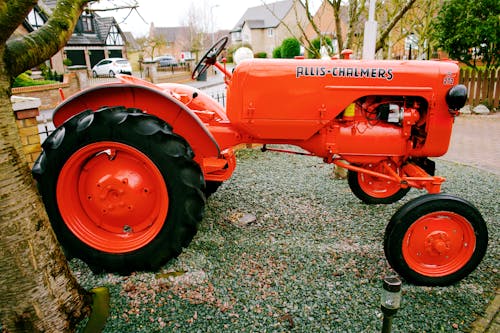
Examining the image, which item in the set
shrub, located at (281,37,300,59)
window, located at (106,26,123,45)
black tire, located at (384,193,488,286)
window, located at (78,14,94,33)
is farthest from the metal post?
window, located at (106,26,123,45)

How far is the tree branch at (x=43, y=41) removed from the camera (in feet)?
5.85

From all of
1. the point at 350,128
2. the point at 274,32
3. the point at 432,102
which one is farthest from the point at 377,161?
the point at 274,32

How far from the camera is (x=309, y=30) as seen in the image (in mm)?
33031

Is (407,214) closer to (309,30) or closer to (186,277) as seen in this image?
(186,277)

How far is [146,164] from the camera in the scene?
2.48 m

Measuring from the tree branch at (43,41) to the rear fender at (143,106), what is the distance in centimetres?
70

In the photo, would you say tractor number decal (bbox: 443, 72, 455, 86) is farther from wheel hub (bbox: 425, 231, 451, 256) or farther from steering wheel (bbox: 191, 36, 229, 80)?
steering wheel (bbox: 191, 36, 229, 80)

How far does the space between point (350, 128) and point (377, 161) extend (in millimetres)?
341

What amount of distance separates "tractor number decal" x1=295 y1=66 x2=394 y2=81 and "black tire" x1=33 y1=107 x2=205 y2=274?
3.26ft

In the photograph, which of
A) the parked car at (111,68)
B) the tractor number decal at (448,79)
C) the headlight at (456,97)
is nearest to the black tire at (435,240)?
the headlight at (456,97)

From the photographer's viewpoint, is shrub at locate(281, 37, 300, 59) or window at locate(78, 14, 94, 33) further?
window at locate(78, 14, 94, 33)

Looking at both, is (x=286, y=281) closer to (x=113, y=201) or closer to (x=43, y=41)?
(x=113, y=201)

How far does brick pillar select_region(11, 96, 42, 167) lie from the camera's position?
10.9 ft

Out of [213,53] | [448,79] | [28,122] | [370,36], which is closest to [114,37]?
[28,122]
